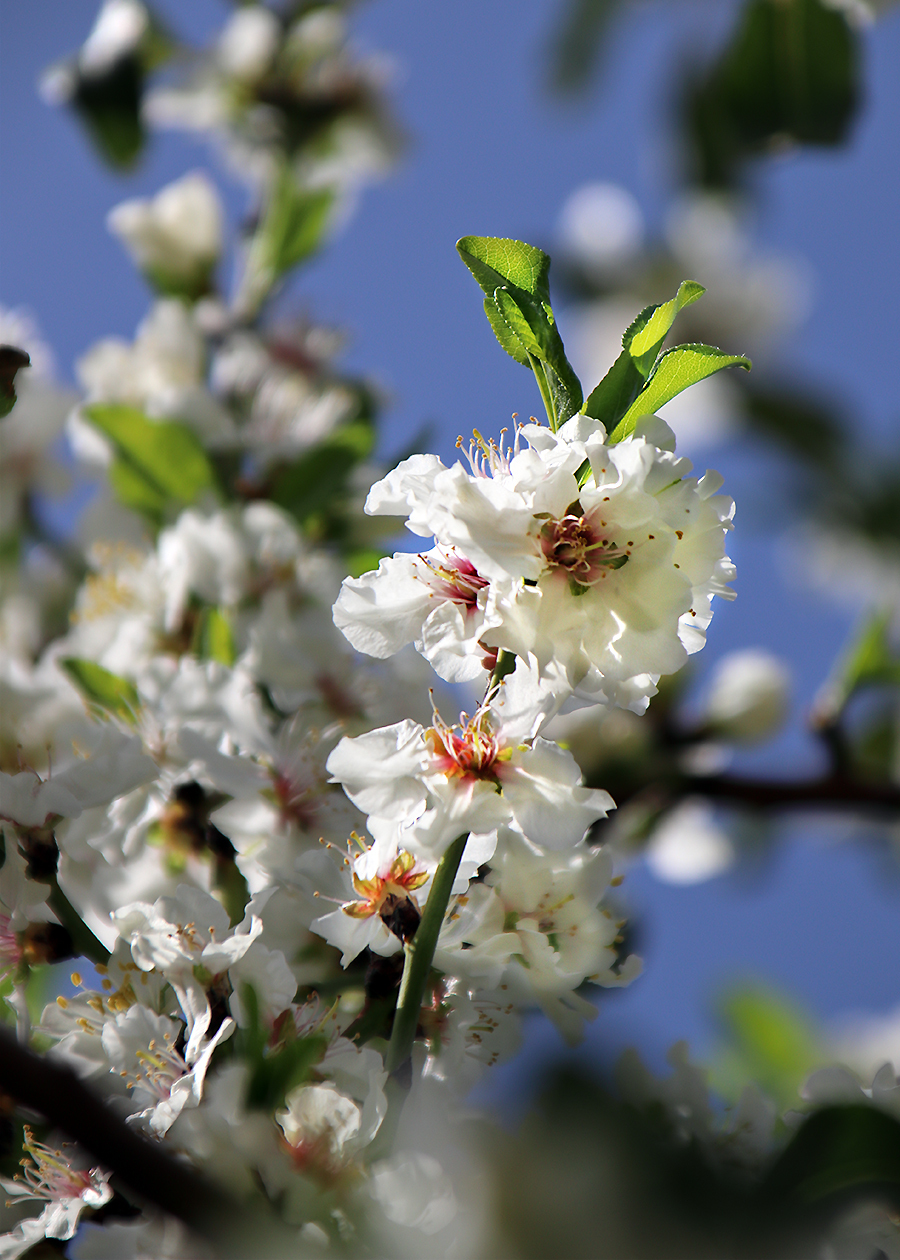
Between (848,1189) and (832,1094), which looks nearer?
(848,1189)

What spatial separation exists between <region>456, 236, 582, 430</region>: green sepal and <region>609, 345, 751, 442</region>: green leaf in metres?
0.04

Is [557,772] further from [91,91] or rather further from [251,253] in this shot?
[91,91]

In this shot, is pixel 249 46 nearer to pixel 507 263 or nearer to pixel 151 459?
pixel 151 459

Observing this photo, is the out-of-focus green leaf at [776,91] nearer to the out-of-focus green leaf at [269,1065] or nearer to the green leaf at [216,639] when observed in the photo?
the green leaf at [216,639]

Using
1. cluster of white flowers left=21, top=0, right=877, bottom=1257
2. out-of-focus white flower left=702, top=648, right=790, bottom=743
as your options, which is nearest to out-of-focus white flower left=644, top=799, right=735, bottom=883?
out-of-focus white flower left=702, top=648, right=790, bottom=743

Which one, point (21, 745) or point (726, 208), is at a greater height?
point (726, 208)

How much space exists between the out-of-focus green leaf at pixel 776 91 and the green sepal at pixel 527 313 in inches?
26.3

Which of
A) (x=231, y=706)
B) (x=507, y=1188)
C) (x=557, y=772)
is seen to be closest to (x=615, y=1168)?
(x=507, y=1188)

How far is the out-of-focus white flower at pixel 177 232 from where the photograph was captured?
151cm

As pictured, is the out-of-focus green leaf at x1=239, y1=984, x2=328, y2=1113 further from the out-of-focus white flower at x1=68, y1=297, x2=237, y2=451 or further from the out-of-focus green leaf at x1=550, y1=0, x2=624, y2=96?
the out-of-focus green leaf at x1=550, y1=0, x2=624, y2=96

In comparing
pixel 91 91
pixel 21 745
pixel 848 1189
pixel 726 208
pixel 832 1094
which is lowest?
pixel 832 1094

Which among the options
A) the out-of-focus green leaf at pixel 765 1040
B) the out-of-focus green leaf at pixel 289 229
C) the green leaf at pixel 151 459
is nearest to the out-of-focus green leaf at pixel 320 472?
the green leaf at pixel 151 459

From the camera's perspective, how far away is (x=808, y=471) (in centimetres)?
60

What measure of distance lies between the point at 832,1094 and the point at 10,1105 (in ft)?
1.77
